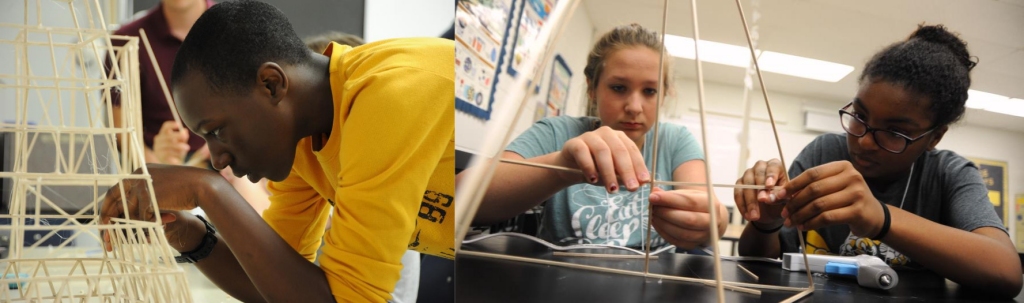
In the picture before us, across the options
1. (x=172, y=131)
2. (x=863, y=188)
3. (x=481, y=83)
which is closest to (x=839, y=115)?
(x=863, y=188)

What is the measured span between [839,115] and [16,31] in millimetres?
560

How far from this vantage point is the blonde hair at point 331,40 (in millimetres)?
448

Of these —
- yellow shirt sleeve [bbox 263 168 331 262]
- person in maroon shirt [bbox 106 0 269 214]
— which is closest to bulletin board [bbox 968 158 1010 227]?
yellow shirt sleeve [bbox 263 168 331 262]

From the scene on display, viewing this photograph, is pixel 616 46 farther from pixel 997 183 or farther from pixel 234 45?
pixel 234 45

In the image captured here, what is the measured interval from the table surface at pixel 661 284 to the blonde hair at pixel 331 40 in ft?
0.96

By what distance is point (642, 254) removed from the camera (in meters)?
0.20

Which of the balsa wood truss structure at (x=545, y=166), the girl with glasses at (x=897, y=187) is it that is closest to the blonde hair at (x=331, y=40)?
the balsa wood truss structure at (x=545, y=166)

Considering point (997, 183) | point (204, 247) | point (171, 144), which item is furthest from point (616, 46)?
point (171, 144)

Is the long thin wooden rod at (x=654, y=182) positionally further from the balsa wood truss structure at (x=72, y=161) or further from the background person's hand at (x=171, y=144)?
the background person's hand at (x=171, y=144)

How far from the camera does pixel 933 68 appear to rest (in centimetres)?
18

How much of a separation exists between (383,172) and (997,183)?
11.6 inches

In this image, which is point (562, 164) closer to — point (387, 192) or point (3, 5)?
point (387, 192)

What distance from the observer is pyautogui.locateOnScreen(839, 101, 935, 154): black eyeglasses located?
177 mm

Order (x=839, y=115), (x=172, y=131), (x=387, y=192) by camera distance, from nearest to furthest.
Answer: (x=839, y=115)
(x=387, y=192)
(x=172, y=131)
